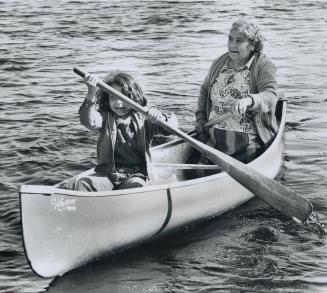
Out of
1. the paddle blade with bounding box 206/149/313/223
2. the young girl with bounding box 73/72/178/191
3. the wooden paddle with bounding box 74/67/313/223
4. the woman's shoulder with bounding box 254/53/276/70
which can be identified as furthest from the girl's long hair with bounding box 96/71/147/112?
the woman's shoulder with bounding box 254/53/276/70

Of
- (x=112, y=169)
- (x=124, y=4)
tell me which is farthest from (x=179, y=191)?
(x=124, y=4)

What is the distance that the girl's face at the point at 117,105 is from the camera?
18.3 ft

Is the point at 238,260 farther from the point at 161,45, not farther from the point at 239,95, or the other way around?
the point at 161,45

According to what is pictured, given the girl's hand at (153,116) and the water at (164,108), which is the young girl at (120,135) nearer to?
the girl's hand at (153,116)

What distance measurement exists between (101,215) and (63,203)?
352 mm

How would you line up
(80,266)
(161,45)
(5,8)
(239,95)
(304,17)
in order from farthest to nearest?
(5,8) < (304,17) < (161,45) < (239,95) < (80,266)

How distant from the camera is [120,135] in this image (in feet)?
18.5

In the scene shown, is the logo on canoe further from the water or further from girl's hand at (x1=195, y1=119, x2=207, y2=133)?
girl's hand at (x1=195, y1=119, x2=207, y2=133)

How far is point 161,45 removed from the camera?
1412 centimetres

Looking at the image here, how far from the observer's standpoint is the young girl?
554cm

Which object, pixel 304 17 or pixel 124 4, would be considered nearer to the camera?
pixel 304 17

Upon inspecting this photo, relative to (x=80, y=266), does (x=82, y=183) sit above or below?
above

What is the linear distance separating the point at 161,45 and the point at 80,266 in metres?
9.13

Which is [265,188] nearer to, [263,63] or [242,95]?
[242,95]
